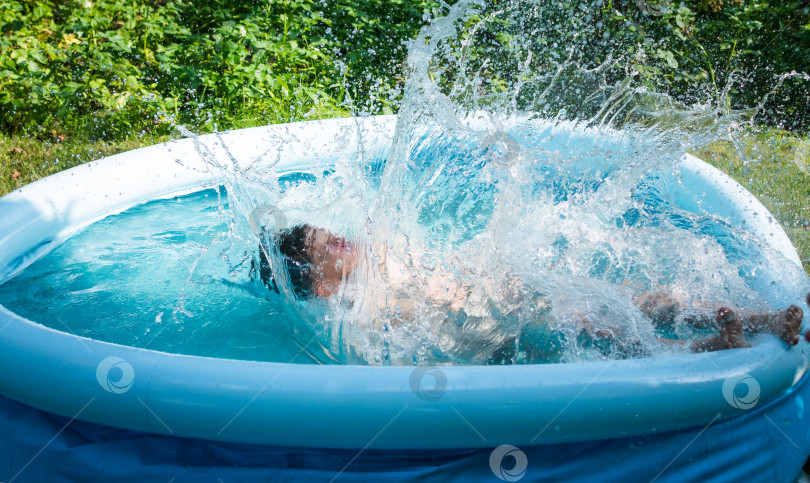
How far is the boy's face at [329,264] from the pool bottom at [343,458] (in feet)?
2.51

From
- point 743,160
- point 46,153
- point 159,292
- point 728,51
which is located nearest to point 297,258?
point 159,292

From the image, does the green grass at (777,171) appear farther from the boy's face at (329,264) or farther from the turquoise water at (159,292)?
the turquoise water at (159,292)

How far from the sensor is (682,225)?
3090mm

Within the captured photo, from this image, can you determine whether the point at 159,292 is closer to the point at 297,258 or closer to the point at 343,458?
the point at 297,258

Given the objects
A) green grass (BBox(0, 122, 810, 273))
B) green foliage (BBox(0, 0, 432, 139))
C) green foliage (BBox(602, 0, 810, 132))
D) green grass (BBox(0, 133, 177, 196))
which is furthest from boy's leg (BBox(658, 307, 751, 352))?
green grass (BBox(0, 133, 177, 196))

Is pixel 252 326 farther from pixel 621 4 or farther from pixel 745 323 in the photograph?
pixel 621 4

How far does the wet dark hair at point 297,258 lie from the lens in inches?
91.0

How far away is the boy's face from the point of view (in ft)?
7.52

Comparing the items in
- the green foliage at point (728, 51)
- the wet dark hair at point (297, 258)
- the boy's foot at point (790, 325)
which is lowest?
the wet dark hair at point (297, 258)

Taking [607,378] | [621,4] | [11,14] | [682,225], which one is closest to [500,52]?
[621,4]

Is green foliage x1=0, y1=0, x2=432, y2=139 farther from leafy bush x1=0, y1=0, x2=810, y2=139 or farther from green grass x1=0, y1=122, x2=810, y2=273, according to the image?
green grass x1=0, y1=122, x2=810, y2=273

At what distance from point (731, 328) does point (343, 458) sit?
1.19 metres

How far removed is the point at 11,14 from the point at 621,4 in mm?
4903

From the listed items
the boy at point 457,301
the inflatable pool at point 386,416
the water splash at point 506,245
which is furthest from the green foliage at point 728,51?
the inflatable pool at point 386,416
